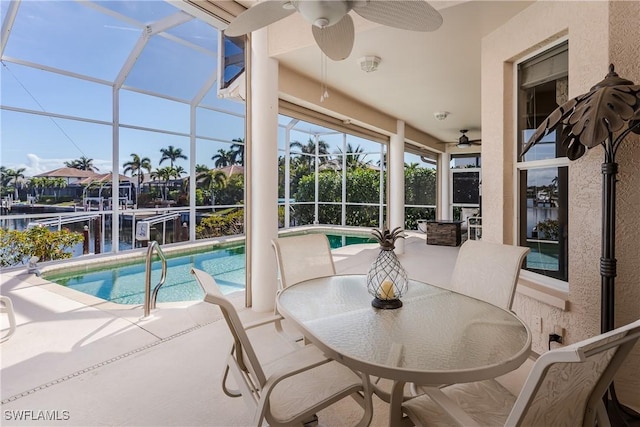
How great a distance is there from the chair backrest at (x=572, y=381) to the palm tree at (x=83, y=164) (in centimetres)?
864

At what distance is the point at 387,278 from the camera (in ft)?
6.01

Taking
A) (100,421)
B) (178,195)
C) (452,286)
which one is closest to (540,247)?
(452,286)

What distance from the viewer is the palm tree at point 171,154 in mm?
8578

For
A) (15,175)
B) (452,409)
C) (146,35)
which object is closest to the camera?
(452,409)

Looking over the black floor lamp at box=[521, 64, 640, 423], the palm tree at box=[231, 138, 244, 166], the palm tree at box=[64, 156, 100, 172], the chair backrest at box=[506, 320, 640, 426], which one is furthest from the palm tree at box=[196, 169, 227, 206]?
the chair backrest at box=[506, 320, 640, 426]

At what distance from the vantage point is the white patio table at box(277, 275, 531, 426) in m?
1.19

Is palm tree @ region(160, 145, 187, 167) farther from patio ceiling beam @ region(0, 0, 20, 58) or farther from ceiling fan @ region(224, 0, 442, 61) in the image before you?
ceiling fan @ region(224, 0, 442, 61)

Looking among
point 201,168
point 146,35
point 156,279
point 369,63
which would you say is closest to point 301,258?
point 369,63

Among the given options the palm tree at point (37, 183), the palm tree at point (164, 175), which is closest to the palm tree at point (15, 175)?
the palm tree at point (37, 183)

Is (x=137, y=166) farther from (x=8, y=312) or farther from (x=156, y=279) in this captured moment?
(x=8, y=312)

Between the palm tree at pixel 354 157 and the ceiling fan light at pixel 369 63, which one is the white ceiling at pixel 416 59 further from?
the palm tree at pixel 354 157

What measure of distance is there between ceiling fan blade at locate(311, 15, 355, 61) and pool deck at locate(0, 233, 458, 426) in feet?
6.28

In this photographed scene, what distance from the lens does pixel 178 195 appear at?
8750 millimetres

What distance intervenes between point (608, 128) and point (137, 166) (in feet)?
28.9
